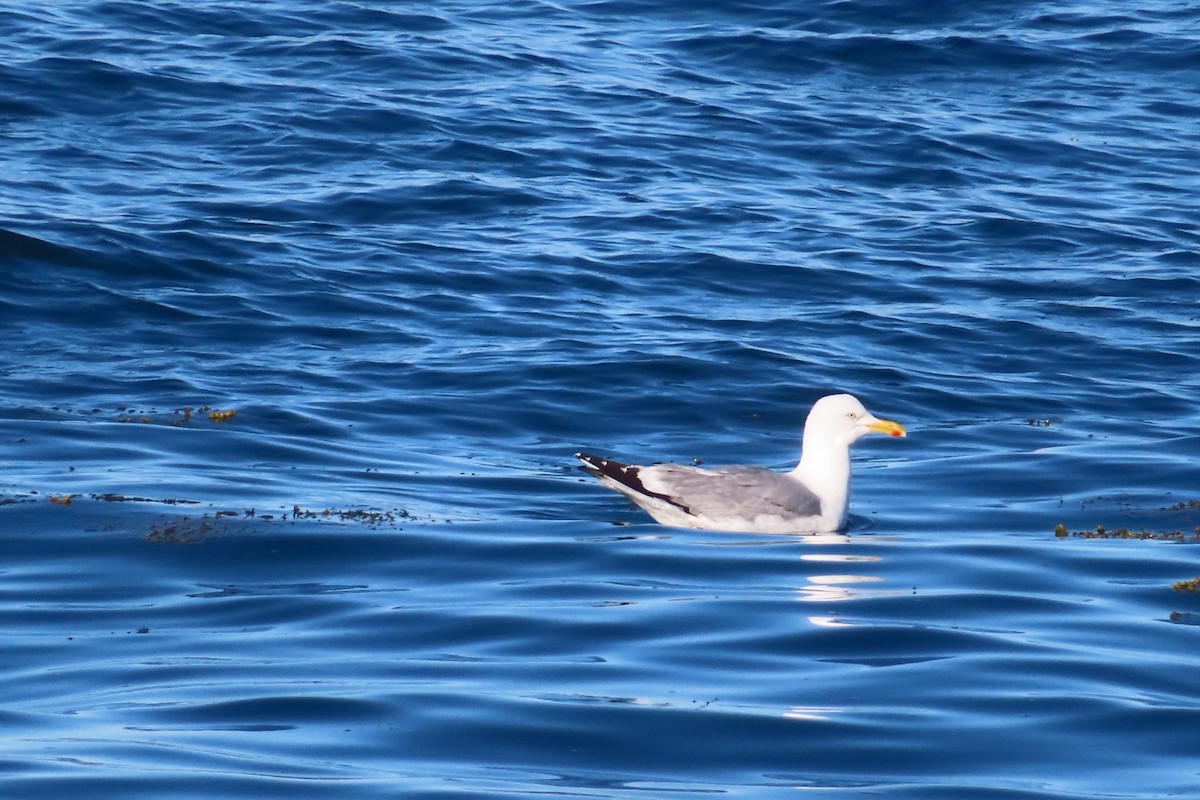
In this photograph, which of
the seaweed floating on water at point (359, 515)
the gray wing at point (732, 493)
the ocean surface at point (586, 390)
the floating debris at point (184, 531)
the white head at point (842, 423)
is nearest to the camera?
the ocean surface at point (586, 390)

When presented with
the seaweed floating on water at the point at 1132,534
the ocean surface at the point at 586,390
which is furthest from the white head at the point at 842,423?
the seaweed floating on water at the point at 1132,534

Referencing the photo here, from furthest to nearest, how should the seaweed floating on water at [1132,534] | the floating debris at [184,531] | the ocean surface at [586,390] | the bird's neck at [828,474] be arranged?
1. the bird's neck at [828,474]
2. the seaweed floating on water at [1132,534]
3. the floating debris at [184,531]
4. the ocean surface at [586,390]

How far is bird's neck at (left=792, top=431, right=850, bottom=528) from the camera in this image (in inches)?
486

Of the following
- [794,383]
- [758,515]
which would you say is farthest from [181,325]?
[758,515]

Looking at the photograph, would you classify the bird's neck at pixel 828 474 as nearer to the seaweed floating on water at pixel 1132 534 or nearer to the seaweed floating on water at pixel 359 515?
the seaweed floating on water at pixel 1132 534

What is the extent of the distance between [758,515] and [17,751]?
657 centimetres

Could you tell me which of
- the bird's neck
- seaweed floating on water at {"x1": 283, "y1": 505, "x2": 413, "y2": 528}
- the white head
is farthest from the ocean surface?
the white head

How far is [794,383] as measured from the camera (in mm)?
16891

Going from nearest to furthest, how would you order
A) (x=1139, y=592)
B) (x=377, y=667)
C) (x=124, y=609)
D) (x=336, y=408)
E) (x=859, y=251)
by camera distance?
(x=377, y=667) → (x=124, y=609) → (x=1139, y=592) → (x=336, y=408) → (x=859, y=251)

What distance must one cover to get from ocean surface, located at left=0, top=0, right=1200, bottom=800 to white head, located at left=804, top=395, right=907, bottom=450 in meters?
0.61

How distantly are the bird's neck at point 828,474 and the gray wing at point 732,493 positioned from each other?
6.3 inches

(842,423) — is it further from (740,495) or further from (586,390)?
(586,390)

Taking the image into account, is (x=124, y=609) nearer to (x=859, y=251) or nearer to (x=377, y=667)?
(x=377, y=667)

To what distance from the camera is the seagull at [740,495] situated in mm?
12062
